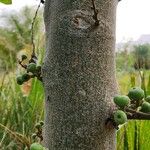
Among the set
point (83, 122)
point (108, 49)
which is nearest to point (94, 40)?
point (108, 49)

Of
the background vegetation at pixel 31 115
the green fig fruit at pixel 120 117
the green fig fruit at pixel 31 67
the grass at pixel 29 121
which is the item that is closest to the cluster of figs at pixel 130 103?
the green fig fruit at pixel 120 117

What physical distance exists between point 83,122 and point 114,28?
188mm

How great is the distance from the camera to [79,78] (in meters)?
0.75

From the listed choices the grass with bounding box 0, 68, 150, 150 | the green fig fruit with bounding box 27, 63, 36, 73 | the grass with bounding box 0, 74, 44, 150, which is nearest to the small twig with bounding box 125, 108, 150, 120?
the green fig fruit with bounding box 27, 63, 36, 73

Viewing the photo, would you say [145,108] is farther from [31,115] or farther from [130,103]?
[31,115]

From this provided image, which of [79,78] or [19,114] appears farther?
[19,114]

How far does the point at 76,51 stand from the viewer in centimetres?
75

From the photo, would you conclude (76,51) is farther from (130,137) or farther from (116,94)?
(130,137)

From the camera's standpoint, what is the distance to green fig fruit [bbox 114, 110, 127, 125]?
0.72 metres

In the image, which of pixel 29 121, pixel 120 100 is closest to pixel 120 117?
pixel 120 100

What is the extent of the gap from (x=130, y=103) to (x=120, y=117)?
0.34 ft

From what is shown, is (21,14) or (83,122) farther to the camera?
(21,14)

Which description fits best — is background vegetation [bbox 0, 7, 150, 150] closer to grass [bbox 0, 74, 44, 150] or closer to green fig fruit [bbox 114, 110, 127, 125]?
grass [bbox 0, 74, 44, 150]

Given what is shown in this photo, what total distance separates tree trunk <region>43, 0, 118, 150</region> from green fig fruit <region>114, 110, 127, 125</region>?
2cm
